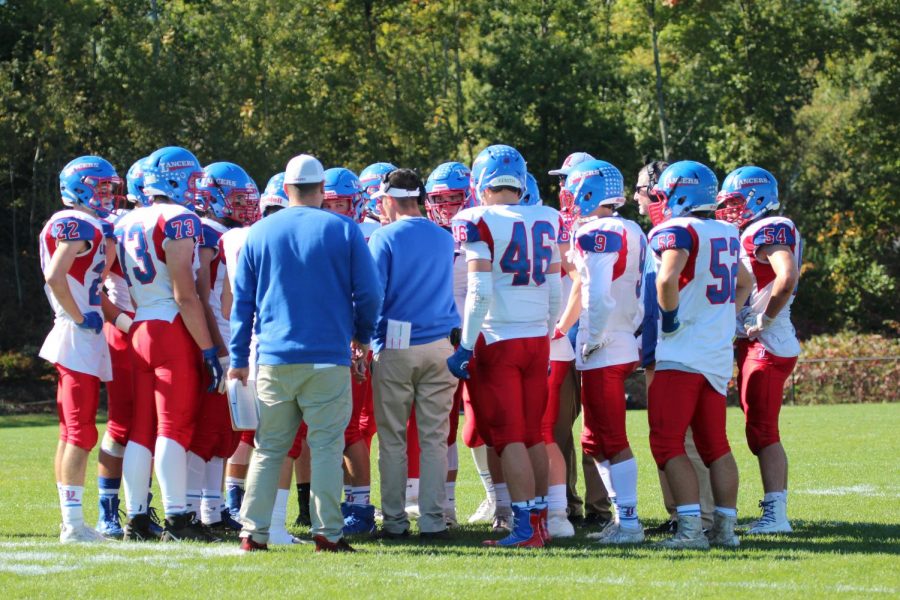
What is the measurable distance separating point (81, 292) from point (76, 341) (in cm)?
31

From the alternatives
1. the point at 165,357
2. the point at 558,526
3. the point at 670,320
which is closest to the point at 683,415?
the point at 670,320

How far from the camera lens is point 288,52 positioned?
37.7 meters

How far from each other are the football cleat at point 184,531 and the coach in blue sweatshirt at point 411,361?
1.14 metres

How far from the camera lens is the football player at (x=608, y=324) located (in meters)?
8.03

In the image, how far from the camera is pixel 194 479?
843 cm

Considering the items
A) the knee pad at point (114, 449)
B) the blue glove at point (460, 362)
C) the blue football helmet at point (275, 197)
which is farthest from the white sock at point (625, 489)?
the knee pad at point (114, 449)

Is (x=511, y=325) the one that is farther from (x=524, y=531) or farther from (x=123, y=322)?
(x=123, y=322)

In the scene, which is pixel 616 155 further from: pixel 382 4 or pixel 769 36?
pixel 382 4

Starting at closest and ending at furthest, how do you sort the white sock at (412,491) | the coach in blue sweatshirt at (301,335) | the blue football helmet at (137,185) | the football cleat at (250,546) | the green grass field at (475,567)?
1. the green grass field at (475,567)
2. the coach in blue sweatshirt at (301,335)
3. the football cleat at (250,546)
4. the blue football helmet at (137,185)
5. the white sock at (412,491)

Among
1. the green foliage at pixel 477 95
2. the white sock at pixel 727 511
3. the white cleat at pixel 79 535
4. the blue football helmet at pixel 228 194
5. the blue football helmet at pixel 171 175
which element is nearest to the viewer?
the white sock at pixel 727 511

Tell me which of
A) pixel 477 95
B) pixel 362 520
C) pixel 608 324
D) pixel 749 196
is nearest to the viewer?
pixel 608 324

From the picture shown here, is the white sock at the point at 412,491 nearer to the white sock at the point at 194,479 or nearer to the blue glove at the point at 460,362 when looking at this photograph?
the white sock at the point at 194,479

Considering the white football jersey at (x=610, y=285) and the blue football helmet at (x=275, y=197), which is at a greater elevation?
the blue football helmet at (x=275, y=197)

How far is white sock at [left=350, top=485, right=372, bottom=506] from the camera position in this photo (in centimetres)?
856
